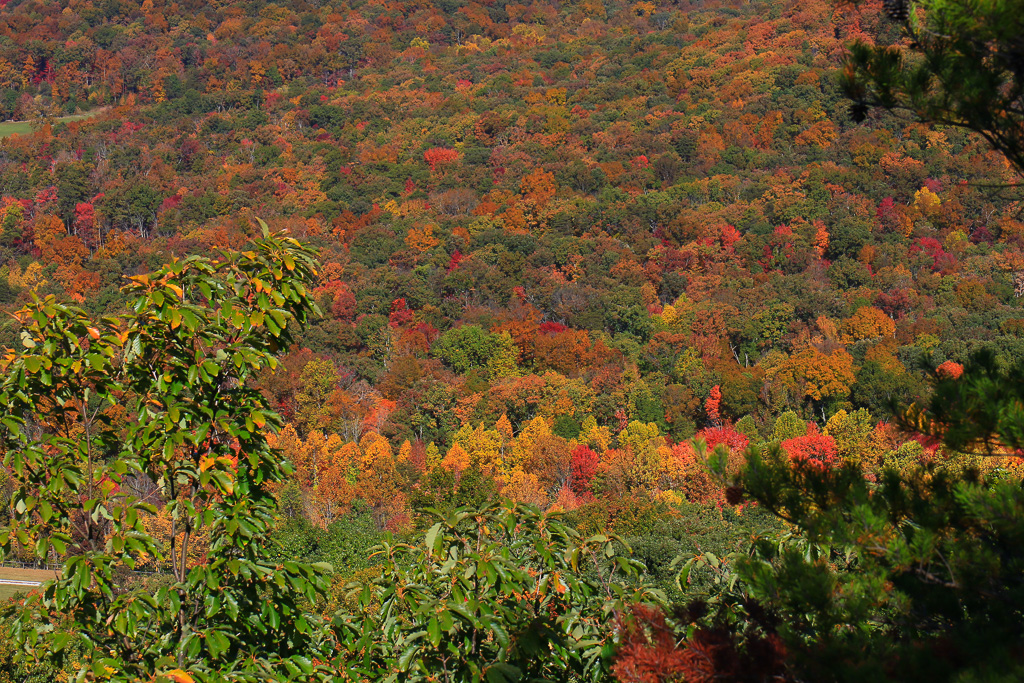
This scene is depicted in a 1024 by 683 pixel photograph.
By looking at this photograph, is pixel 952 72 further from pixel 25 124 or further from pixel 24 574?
pixel 25 124

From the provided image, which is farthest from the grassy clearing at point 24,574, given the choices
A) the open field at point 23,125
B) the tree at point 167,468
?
the open field at point 23,125

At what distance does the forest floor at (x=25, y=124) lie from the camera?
91775 millimetres

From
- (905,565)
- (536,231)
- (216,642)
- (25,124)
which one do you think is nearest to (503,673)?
(216,642)

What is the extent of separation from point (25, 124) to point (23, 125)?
0.49m

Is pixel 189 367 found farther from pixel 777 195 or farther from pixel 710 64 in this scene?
pixel 710 64

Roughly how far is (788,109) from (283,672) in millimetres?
85304

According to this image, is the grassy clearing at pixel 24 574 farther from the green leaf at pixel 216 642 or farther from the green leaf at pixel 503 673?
the green leaf at pixel 503 673

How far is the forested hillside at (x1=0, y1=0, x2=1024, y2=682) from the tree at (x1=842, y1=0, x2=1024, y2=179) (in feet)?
0.66

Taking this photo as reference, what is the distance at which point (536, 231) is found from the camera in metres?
68.2

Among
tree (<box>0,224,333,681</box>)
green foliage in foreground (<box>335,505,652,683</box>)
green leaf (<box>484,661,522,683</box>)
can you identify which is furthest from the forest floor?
green leaf (<box>484,661,522,683</box>)

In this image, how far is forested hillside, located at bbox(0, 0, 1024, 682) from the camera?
1314 inches

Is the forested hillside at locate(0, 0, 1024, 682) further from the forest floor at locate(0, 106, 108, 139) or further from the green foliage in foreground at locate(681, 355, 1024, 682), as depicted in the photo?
the forest floor at locate(0, 106, 108, 139)

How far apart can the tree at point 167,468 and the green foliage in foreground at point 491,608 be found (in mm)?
397

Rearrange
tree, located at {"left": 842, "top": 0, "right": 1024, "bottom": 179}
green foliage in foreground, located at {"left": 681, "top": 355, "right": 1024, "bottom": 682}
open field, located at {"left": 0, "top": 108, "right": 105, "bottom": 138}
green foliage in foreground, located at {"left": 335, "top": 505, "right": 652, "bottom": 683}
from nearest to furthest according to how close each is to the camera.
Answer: green foliage in foreground, located at {"left": 681, "top": 355, "right": 1024, "bottom": 682} → green foliage in foreground, located at {"left": 335, "top": 505, "right": 652, "bottom": 683} → tree, located at {"left": 842, "top": 0, "right": 1024, "bottom": 179} → open field, located at {"left": 0, "top": 108, "right": 105, "bottom": 138}
